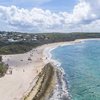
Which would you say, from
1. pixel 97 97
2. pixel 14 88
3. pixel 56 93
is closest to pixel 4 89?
pixel 14 88

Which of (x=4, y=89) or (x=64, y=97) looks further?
(x=4, y=89)

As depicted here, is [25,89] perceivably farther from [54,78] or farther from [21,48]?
[21,48]

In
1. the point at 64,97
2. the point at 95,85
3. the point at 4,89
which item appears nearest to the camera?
the point at 64,97

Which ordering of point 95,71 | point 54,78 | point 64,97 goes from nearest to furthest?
point 64,97, point 54,78, point 95,71

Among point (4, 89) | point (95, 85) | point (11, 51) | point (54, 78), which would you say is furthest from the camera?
point (11, 51)

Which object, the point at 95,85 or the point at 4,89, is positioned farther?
the point at 95,85

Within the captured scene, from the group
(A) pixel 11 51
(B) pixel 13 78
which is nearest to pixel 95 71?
(B) pixel 13 78

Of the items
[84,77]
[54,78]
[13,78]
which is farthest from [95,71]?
[13,78]

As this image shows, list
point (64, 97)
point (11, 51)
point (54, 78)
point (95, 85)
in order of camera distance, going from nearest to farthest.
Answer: point (64, 97), point (95, 85), point (54, 78), point (11, 51)

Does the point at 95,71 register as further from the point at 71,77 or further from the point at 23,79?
the point at 23,79
